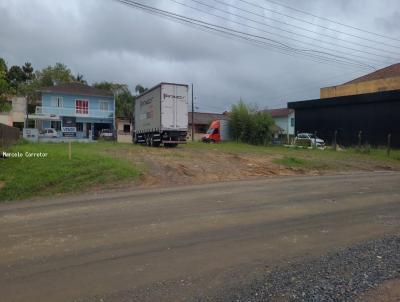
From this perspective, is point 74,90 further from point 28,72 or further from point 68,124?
point 28,72

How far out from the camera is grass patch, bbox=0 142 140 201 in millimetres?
15578

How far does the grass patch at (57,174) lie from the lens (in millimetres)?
15578

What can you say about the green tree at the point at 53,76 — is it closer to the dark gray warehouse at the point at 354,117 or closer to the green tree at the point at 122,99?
the green tree at the point at 122,99

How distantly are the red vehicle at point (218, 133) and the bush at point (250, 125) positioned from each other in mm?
899

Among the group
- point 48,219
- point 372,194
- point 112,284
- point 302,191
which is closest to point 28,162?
point 48,219

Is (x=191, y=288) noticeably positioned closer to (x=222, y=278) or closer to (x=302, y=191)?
(x=222, y=278)

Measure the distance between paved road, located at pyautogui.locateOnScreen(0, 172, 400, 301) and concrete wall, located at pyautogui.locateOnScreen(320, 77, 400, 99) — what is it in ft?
135

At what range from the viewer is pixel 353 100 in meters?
46.6

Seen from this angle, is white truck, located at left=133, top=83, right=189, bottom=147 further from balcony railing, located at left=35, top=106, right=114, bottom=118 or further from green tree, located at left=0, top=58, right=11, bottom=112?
balcony railing, located at left=35, top=106, right=114, bottom=118

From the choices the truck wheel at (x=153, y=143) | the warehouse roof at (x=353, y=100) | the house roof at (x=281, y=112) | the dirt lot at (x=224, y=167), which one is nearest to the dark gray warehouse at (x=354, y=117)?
the warehouse roof at (x=353, y=100)

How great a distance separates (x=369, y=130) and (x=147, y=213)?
39.1 m

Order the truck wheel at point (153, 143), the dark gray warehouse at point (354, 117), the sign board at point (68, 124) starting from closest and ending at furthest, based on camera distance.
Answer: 1. the truck wheel at point (153, 143)
2. the dark gray warehouse at point (354, 117)
3. the sign board at point (68, 124)

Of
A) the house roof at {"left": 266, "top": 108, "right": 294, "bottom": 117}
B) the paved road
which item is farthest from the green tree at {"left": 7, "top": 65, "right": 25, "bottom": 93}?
the paved road

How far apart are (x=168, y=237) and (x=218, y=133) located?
145 feet
